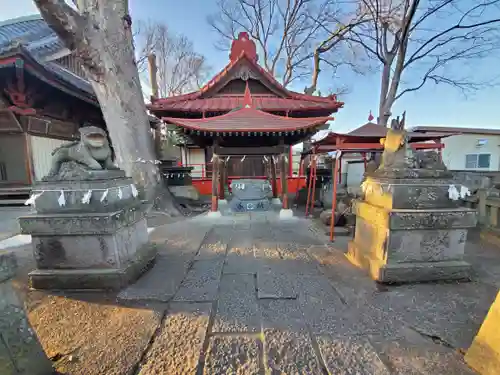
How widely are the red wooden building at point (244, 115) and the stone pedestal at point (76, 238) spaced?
10.2ft

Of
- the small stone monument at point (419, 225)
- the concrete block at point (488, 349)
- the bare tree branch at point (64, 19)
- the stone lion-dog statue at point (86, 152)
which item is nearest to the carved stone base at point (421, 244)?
the small stone monument at point (419, 225)

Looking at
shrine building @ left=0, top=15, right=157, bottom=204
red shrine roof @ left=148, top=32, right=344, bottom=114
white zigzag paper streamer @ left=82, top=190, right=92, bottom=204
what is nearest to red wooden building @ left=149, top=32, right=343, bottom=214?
red shrine roof @ left=148, top=32, right=344, bottom=114

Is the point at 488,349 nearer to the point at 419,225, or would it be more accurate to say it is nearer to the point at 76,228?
the point at 419,225

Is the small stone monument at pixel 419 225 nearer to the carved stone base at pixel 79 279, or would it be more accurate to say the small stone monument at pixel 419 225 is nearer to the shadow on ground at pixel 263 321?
the shadow on ground at pixel 263 321

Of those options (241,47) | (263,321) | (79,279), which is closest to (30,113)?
(79,279)

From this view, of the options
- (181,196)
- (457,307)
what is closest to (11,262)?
(457,307)

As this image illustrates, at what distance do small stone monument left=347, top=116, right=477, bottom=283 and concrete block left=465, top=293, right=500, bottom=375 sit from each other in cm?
99

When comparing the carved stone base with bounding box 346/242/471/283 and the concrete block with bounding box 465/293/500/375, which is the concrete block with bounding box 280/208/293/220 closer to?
the carved stone base with bounding box 346/242/471/283

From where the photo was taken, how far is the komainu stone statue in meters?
2.57

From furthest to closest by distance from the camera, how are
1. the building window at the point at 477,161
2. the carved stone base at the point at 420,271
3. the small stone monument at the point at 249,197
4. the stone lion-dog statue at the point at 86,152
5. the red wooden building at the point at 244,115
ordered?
the building window at the point at 477,161 → the small stone monument at the point at 249,197 → the red wooden building at the point at 244,115 → the stone lion-dog statue at the point at 86,152 → the carved stone base at the point at 420,271

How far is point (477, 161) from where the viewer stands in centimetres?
1301

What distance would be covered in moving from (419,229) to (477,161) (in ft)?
51.4

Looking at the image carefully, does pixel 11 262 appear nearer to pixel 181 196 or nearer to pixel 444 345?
pixel 444 345

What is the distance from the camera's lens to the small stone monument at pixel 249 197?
7.01 m
